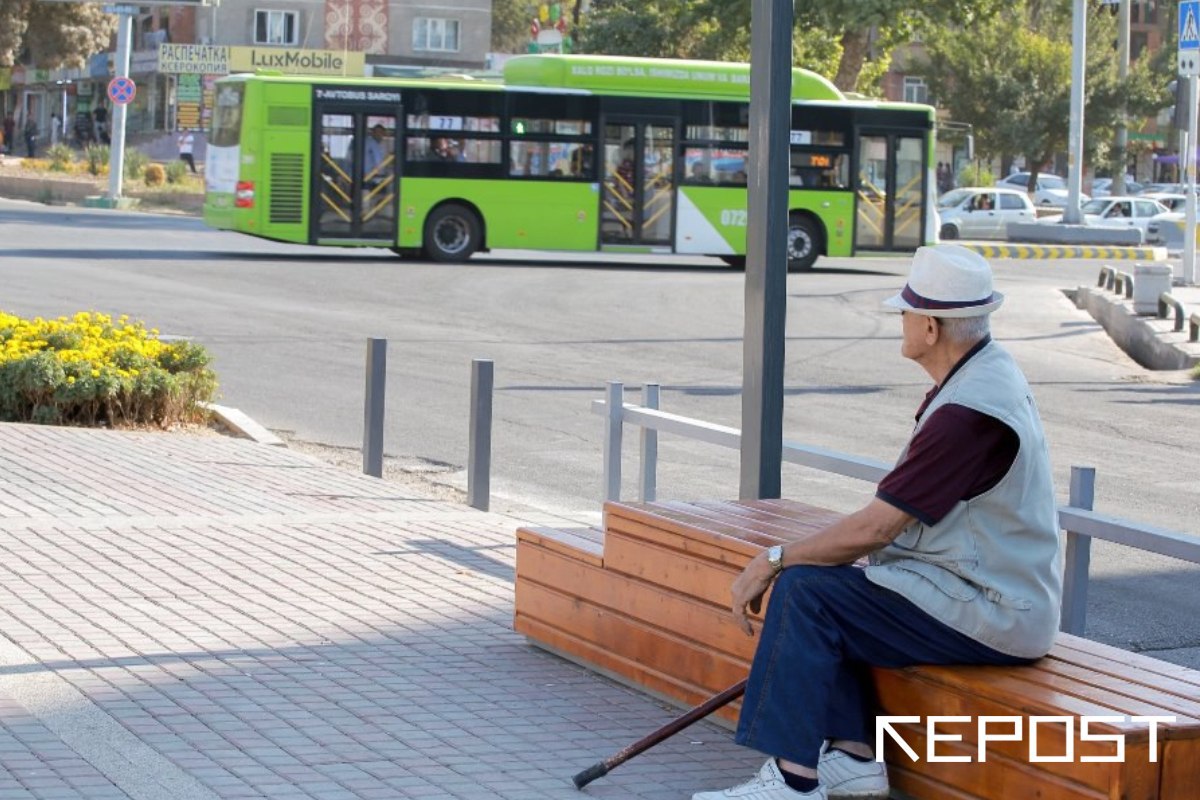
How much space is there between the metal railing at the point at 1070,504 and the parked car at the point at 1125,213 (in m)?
41.5

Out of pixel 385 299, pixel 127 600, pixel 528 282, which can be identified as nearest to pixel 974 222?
pixel 528 282

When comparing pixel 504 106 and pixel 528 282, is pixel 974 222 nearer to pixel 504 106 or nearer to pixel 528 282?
pixel 504 106

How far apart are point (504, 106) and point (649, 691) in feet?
84.7

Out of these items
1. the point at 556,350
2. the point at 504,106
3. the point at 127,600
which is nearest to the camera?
the point at 127,600

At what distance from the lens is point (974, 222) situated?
48.9m

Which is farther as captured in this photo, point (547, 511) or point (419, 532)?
point (547, 511)

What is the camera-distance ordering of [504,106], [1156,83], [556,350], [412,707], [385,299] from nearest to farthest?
[412,707] → [556,350] → [385,299] → [504,106] → [1156,83]

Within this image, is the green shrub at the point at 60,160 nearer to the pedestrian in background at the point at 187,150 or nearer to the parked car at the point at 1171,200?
the pedestrian in background at the point at 187,150

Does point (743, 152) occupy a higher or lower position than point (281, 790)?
higher

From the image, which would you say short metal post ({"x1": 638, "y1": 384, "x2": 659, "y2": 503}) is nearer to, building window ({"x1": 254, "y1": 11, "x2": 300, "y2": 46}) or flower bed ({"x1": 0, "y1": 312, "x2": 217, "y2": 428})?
flower bed ({"x1": 0, "y1": 312, "x2": 217, "y2": 428})

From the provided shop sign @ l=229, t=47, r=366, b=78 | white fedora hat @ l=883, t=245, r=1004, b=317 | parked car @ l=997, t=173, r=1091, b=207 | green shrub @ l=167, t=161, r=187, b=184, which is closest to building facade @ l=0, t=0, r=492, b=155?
shop sign @ l=229, t=47, r=366, b=78

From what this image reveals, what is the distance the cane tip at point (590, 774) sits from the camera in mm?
5191

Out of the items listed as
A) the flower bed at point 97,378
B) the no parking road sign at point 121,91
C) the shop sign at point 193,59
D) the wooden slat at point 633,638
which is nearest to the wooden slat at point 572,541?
the wooden slat at point 633,638

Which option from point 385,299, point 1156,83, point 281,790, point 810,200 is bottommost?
point 281,790
